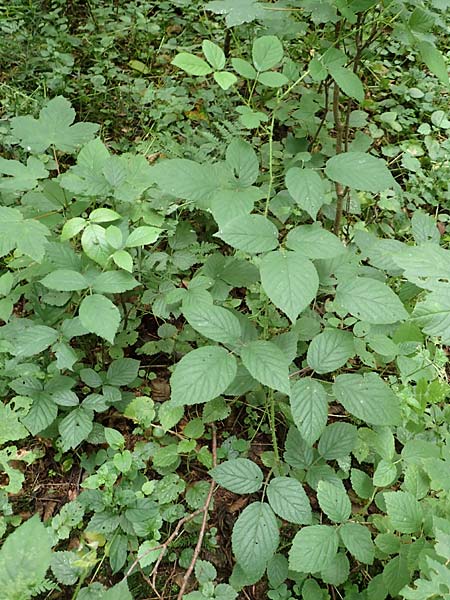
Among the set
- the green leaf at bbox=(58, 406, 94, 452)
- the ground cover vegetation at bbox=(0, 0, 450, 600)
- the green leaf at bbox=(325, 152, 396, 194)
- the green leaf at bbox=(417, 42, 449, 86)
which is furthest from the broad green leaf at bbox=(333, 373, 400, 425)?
the green leaf at bbox=(417, 42, 449, 86)

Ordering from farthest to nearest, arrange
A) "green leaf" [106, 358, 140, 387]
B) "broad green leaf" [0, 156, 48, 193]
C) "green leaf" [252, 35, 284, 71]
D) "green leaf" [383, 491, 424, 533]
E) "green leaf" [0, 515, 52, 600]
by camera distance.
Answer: "green leaf" [106, 358, 140, 387] → "broad green leaf" [0, 156, 48, 193] → "green leaf" [252, 35, 284, 71] → "green leaf" [383, 491, 424, 533] → "green leaf" [0, 515, 52, 600]

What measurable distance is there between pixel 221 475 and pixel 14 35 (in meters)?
2.94

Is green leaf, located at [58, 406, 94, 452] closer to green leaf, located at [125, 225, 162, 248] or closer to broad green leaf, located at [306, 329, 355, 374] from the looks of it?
green leaf, located at [125, 225, 162, 248]

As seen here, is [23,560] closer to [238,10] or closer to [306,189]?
[306,189]

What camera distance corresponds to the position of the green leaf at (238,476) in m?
1.44

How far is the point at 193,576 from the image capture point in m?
1.55

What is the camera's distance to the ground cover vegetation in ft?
4.36

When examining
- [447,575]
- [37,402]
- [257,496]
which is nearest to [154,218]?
[37,402]

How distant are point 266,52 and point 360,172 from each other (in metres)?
0.48

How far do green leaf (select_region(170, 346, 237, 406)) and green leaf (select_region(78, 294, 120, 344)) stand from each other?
242mm

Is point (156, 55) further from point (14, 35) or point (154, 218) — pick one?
point (154, 218)

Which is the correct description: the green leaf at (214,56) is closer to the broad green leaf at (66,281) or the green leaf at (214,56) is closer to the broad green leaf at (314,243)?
the broad green leaf at (314,243)

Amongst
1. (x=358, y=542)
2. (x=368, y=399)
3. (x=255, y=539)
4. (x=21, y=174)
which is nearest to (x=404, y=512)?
(x=358, y=542)

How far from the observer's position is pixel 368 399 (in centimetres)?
139
